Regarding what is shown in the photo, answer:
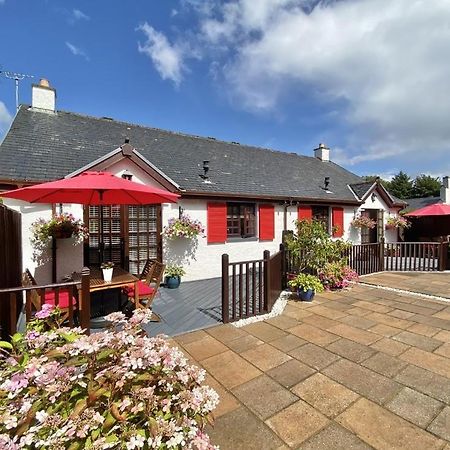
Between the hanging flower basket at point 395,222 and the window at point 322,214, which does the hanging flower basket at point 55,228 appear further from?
the hanging flower basket at point 395,222

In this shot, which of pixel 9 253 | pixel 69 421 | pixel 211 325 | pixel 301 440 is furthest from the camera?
pixel 211 325

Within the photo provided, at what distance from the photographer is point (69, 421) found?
1.19 metres

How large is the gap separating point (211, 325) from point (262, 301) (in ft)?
4.31

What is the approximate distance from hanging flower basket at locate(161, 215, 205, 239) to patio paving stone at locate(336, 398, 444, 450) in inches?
225

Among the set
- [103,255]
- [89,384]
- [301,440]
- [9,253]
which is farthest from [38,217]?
[301,440]

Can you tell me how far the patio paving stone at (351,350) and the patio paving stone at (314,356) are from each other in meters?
0.15

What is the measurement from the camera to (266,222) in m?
9.56

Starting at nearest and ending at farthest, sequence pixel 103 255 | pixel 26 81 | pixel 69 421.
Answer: pixel 69 421
pixel 103 255
pixel 26 81

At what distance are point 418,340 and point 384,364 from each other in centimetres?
112

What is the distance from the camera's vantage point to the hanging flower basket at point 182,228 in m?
7.39

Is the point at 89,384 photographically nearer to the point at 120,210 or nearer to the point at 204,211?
the point at 120,210

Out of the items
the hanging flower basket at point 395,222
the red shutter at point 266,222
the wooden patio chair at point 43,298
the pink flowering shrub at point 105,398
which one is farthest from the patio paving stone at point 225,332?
the hanging flower basket at point 395,222

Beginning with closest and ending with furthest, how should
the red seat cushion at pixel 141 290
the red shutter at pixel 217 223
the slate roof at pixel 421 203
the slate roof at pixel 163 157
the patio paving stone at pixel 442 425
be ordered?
1. the patio paving stone at pixel 442 425
2. the red seat cushion at pixel 141 290
3. the slate roof at pixel 163 157
4. the red shutter at pixel 217 223
5. the slate roof at pixel 421 203

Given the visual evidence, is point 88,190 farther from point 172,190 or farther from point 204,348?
point 172,190
